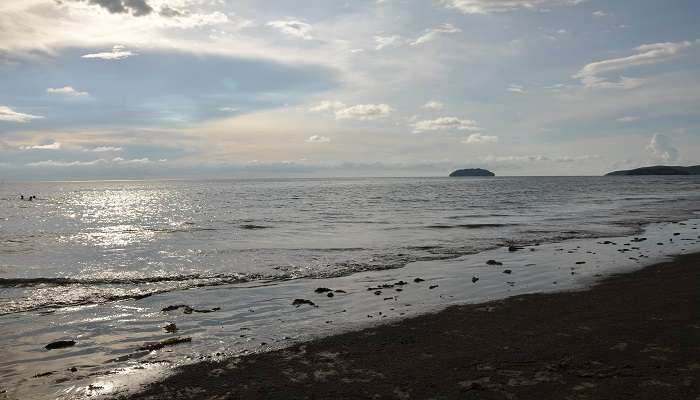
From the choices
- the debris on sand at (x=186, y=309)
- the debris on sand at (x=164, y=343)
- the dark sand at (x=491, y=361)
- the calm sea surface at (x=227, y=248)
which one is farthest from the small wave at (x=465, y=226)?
the debris on sand at (x=164, y=343)

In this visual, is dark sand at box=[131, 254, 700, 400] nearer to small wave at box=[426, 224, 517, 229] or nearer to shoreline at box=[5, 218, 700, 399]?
shoreline at box=[5, 218, 700, 399]

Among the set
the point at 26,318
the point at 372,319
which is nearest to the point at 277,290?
the point at 372,319

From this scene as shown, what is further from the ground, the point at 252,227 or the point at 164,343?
the point at 164,343

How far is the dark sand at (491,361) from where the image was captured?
27.0 feet

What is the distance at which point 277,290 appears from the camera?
58.5ft

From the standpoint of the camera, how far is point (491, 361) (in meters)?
9.50

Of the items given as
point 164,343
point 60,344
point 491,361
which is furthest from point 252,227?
point 491,361

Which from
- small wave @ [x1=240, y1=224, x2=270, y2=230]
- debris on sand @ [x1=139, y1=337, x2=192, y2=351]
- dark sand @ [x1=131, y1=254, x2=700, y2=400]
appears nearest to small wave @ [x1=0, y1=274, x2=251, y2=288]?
debris on sand @ [x1=139, y1=337, x2=192, y2=351]

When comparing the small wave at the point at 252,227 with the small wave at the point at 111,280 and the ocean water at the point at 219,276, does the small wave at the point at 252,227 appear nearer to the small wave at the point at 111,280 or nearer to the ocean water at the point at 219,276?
the ocean water at the point at 219,276

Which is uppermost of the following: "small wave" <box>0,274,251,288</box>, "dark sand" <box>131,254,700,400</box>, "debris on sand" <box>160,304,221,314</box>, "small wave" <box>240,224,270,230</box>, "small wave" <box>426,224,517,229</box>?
"dark sand" <box>131,254,700,400</box>

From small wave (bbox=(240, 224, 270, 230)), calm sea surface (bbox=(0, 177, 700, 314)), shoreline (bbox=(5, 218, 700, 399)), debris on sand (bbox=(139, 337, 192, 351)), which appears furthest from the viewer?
small wave (bbox=(240, 224, 270, 230))

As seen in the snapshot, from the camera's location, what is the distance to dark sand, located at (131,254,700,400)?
27.0 feet

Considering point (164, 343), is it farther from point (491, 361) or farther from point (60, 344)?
point (491, 361)

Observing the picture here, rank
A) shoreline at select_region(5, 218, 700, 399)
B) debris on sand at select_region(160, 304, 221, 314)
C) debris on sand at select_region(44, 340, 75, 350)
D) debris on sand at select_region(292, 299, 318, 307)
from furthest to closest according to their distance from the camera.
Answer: debris on sand at select_region(292, 299, 318, 307)
debris on sand at select_region(160, 304, 221, 314)
debris on sand at select_region(44, 340, 75, 350)
shoreline at select_region(5, 218, 700, 399)
